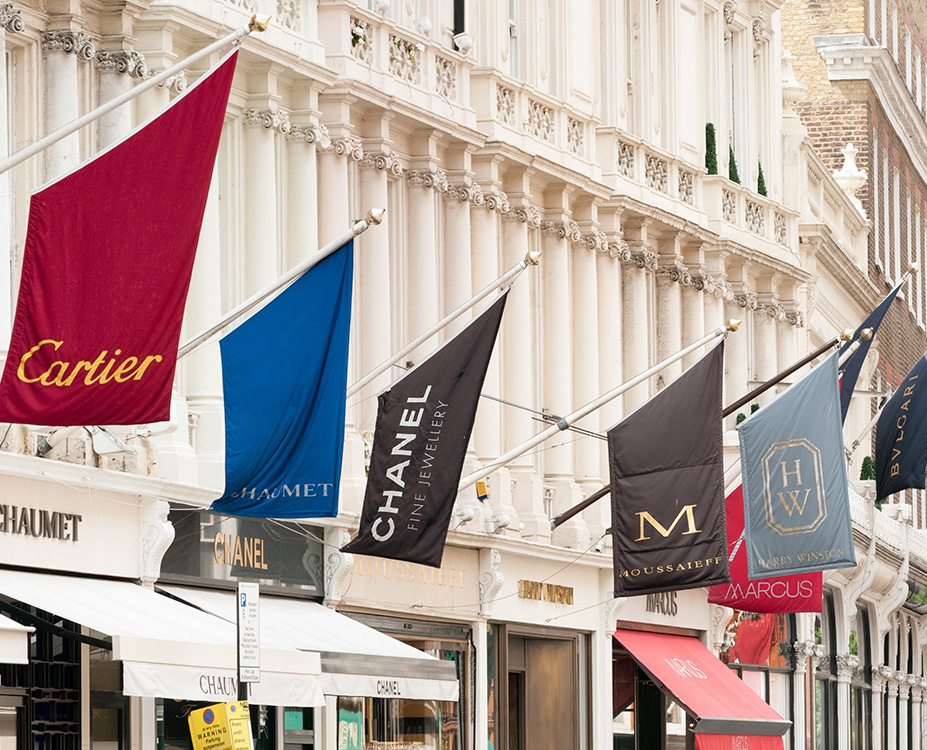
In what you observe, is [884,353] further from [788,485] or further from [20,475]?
[20,475]

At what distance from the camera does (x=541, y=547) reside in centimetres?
2989

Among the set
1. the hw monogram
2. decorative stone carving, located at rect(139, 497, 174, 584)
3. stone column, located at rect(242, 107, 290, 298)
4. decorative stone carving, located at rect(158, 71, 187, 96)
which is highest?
decorative stone carving, located at rect(158, 71, 187, 96)

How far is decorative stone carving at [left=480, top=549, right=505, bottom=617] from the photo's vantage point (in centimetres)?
2859

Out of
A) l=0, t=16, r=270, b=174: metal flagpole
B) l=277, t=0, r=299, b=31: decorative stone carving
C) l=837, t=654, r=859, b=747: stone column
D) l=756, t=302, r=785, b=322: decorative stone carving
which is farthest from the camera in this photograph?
l=837, t=654, r=859, b=747: stone column

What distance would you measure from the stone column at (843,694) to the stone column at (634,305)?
1161cm

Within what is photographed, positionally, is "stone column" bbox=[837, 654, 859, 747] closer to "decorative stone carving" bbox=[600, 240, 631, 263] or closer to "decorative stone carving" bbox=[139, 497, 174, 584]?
"decorative stone carving" bbox=[600, 240, 631, 263]

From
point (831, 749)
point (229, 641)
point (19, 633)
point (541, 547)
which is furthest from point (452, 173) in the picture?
point (831, 749)

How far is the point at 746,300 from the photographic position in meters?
38.2

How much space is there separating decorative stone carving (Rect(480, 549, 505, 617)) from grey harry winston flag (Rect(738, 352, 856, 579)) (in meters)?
3.77

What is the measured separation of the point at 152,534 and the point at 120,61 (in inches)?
180

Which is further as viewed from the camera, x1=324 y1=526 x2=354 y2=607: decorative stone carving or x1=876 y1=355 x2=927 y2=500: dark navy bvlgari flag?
x1=876 y1=355 x2=927 y2=500: dark navy bvlgari flag

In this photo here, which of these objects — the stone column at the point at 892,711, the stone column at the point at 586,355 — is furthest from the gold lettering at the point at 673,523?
the stone column at the point at 892,711

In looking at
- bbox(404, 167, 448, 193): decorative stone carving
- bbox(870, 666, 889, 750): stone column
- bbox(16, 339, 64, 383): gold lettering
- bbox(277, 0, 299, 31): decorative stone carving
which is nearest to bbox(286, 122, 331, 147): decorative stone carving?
bbox(277, 0, 299, 31): decorative stone carving

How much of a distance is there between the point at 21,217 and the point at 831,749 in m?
25.5
